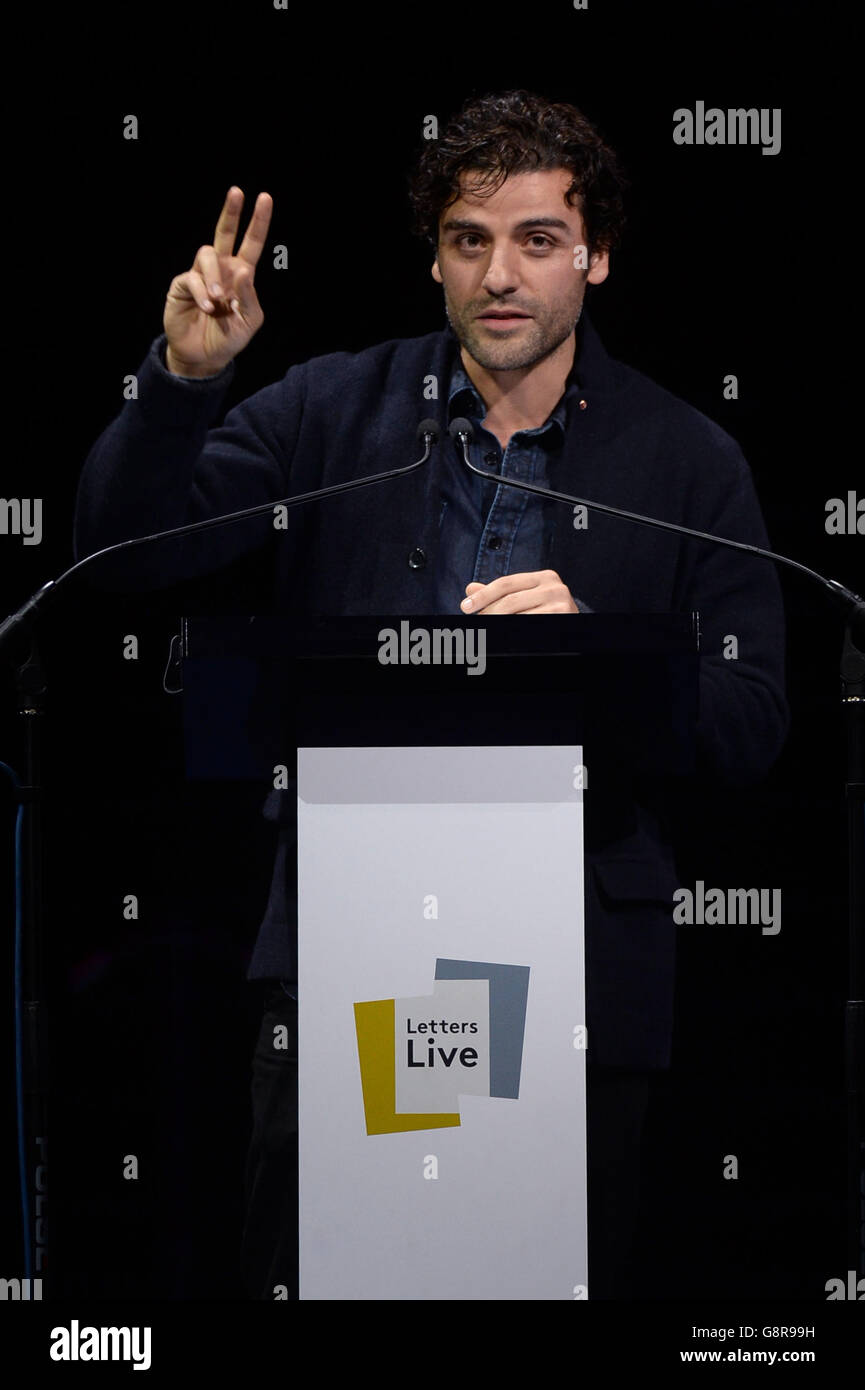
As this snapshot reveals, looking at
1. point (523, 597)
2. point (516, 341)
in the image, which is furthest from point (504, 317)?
point (523, 597)

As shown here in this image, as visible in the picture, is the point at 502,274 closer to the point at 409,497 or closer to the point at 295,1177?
the point at 409,497

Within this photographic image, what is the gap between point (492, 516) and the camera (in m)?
2.46

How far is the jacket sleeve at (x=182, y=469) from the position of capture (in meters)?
2.23

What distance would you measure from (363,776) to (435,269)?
128 centimetres

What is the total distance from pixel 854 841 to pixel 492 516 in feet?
2.96

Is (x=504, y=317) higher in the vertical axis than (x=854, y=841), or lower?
higher

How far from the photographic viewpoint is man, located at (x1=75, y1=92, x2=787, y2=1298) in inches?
88.5

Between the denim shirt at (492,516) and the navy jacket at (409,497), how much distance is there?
0.08ft

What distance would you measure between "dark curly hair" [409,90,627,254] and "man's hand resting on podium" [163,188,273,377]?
0.49 metres

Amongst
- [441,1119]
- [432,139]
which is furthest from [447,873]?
[432,139]

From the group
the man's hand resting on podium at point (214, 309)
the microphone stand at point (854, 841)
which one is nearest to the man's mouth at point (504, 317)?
the man's hand resting on podium at point (214, 309)
